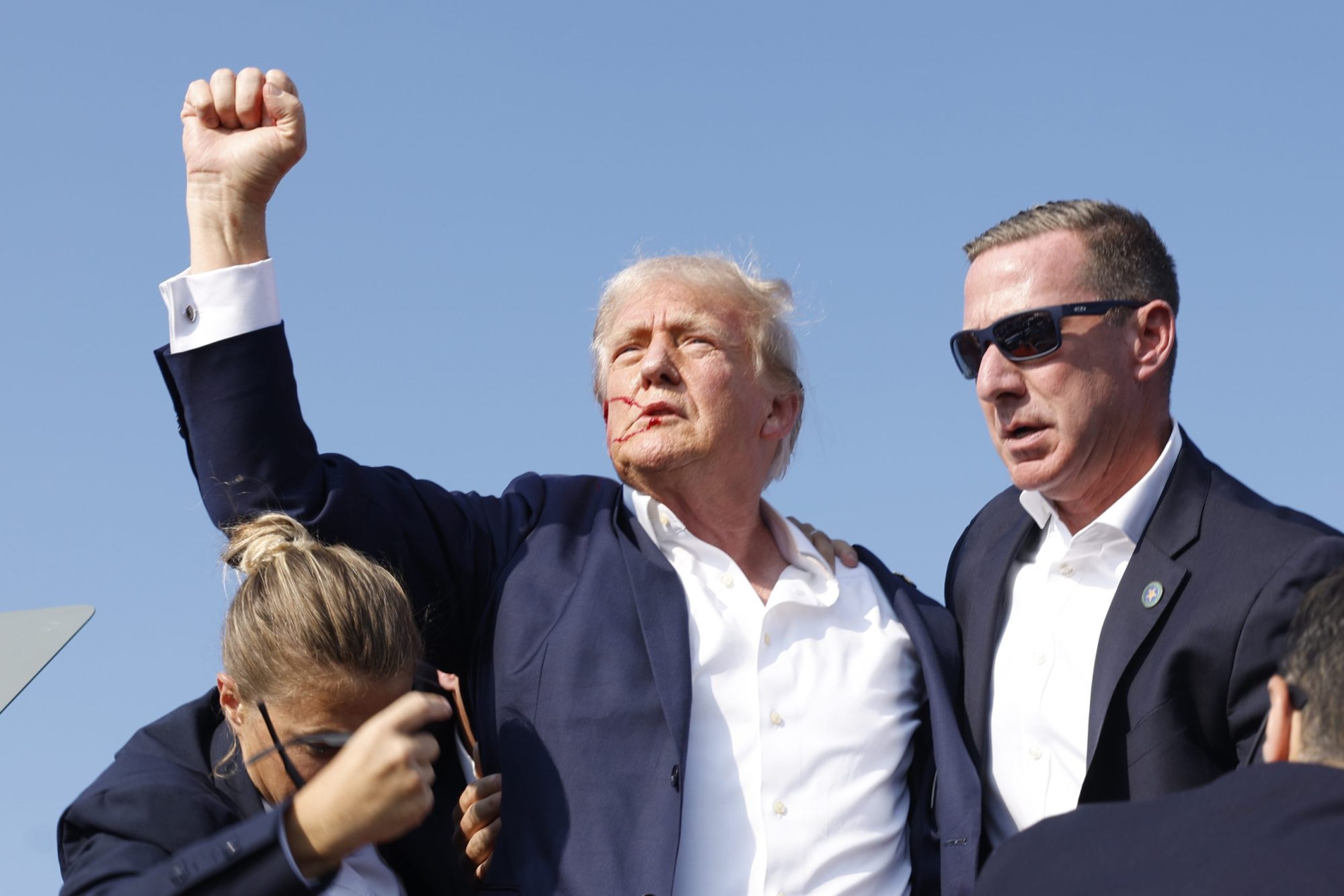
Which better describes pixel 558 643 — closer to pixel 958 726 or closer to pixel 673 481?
pixel 673 481

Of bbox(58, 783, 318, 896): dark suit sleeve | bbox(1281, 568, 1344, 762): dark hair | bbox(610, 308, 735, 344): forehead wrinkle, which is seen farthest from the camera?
bbox(610, 308, 735, 344): forehead wrinkle

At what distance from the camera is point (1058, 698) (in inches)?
173

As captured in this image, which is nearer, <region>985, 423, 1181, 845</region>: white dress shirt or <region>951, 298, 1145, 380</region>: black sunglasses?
<region>985, 423, 1181, 845</region>: white dress shirt

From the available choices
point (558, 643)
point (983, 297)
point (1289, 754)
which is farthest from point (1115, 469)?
point (1289, 754)

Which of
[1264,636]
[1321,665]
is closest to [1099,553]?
[1264,636]

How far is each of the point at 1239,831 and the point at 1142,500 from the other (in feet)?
7.78

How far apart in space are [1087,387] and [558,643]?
5.59 ft

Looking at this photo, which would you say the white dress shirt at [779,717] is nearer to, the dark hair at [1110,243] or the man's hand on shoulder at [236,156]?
the man's hand on shoulder at [236,156]

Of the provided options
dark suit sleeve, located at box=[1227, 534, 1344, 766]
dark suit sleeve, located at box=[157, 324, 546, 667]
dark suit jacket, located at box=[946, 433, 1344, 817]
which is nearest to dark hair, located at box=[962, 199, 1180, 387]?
dark suit jacket, located at box=[946, 433, 1344, 817]

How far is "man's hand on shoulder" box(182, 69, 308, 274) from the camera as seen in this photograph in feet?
13.1

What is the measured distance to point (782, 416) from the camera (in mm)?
5207

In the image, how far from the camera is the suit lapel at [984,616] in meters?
4.54

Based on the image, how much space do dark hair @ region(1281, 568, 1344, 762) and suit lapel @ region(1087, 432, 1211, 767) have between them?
1438mm

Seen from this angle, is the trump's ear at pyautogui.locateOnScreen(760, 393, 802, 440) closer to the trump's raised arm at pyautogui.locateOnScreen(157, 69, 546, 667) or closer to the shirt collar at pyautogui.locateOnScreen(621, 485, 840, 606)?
the shirt collar at pyautogui.locateOnScreen(621, 485, 840, 606)
